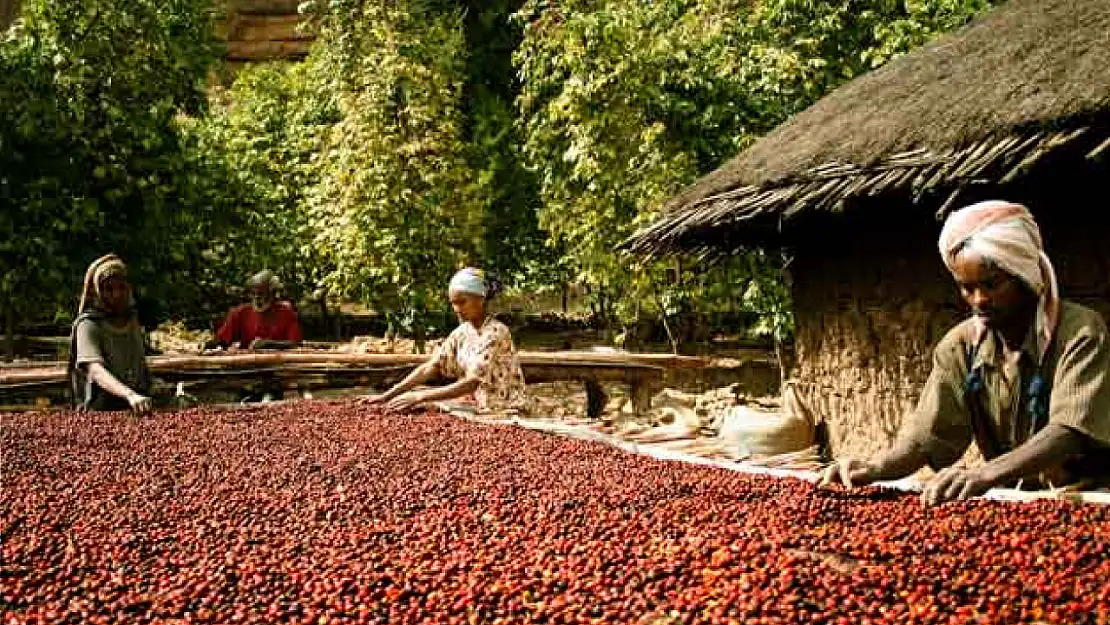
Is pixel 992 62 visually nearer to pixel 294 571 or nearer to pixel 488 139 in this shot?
pixel 294 571

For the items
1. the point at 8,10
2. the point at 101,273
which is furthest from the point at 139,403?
the point at 8,10

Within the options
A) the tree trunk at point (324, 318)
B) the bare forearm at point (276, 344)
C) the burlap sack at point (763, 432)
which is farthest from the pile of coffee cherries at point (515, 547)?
the tree trunk at point (324, 318)

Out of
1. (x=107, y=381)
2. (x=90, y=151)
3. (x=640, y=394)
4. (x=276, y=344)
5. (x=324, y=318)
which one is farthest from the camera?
(x=324, y=318)

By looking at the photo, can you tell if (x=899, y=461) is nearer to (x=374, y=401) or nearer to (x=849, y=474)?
(x=849, y=474)

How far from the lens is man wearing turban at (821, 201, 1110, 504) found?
219 centimetres

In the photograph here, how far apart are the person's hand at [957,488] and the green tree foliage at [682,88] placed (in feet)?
26.6

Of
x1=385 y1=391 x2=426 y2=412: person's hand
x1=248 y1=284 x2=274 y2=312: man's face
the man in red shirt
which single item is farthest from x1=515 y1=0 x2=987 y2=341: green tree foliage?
x1=385 y1=391 x2=426 y2=412: person's hand

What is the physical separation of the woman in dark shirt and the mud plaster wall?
364cm

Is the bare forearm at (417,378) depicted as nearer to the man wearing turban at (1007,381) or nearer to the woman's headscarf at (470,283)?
the woman's headscarf at (470,283)

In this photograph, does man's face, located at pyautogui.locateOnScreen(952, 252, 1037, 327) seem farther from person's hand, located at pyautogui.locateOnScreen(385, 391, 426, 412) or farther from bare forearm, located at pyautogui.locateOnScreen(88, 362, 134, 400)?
bare forearm, located at pyautogui.locateOnScreen(88, 362, 134, 400)

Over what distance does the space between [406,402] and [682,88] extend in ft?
24.2

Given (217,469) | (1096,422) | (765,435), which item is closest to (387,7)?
(765,435)

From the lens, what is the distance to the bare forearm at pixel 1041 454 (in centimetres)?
217

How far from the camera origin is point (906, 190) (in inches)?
188
